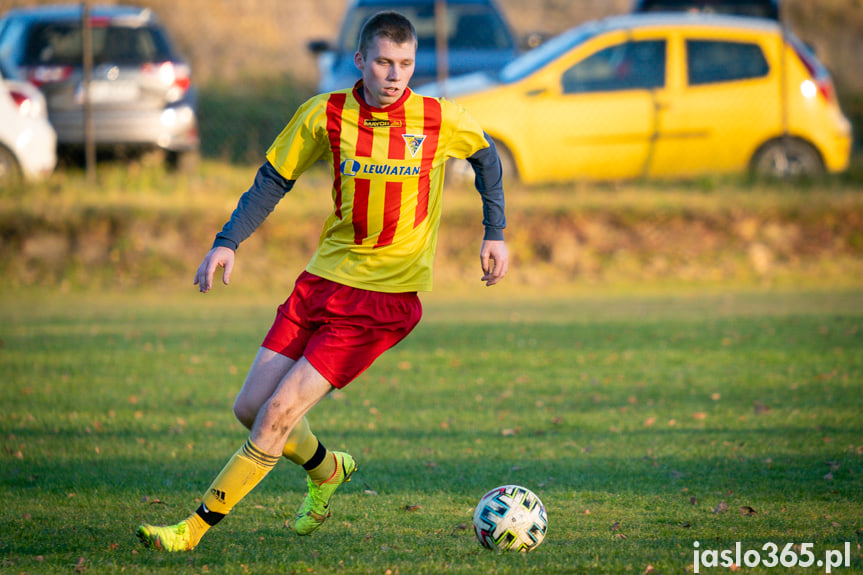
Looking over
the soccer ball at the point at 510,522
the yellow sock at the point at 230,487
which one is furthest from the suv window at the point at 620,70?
the yellow sock at the point at 230,487

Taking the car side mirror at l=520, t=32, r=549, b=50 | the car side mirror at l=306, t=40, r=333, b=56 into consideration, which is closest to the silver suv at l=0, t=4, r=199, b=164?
the car side mirror at l=306, t=40, r=333, b=56

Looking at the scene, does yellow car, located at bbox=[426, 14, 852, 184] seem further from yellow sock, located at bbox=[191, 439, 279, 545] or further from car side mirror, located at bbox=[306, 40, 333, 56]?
yellow sock, located at bbox=[191, 439, 279, 545]

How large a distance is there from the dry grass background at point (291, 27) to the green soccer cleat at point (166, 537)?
59.6 feet

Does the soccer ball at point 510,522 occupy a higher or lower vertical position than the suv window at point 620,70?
lower

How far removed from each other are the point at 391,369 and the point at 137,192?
6.73 metres

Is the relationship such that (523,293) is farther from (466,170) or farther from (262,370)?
(262,370)

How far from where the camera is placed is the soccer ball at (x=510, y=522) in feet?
13.8

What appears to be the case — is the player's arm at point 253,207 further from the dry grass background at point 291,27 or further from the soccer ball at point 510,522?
the dry grass background at point 291,27

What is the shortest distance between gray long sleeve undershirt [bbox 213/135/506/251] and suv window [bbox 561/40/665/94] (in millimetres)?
9263

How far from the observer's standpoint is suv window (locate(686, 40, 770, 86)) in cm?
1355

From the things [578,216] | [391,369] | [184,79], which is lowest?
[391,369]

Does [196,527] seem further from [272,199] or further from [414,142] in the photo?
[414,142]

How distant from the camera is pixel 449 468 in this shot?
5.68 m

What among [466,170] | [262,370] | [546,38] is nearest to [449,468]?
[262,370]
